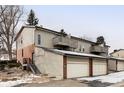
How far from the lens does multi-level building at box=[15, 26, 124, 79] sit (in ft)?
84.9

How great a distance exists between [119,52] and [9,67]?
125 ft

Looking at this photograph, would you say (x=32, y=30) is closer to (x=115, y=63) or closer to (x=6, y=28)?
(x=6, y=28)

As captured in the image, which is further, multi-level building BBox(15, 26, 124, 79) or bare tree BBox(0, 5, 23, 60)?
bare tree BBox(0, 5, 23, 60)

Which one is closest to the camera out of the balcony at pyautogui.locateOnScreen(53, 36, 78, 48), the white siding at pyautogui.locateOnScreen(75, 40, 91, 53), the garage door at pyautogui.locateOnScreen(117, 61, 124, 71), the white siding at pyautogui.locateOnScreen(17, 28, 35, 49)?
the white siding at pyautogui.locateOnScreen(17, 28, 35, 49)

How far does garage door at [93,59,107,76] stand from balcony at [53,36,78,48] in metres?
6.04

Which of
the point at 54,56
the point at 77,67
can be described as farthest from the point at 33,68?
the point at 77,67

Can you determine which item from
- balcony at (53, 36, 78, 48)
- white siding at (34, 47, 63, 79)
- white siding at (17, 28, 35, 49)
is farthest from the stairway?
balcony at (53, 36, 78, 48)

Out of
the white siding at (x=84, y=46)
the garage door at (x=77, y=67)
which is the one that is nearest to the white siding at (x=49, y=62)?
the garage door at (x=77, y=67)

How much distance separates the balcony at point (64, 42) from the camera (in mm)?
34219

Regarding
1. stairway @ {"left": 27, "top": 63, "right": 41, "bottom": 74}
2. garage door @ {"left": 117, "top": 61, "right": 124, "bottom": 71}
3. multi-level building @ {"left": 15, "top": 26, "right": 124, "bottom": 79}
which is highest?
multi-level building @ {"left": 15, "top": 26, "right": 124, "bottom": 79}

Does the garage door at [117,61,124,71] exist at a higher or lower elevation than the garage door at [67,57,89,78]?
lower

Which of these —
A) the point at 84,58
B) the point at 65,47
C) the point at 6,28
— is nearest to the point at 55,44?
the point at 65,47

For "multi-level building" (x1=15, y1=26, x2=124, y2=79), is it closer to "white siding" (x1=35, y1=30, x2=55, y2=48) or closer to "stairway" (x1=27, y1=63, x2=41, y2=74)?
"white siding" (x1=35, y1=30, x2=55, y2=48)

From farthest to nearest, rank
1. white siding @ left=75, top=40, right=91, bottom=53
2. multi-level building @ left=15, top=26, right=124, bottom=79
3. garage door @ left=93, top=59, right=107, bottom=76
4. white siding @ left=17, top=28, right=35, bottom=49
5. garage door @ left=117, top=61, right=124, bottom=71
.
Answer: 1. garage door @ left=117, top=61, right=124, bottom=71
2. white siding @ left=75, top=40, right=91, bottom=53
3. garage door @ left=93, top=59, right=107, bottom=76
4. white siding @ left=17, top=28, right=35, bottom=49
5. multi-level building @ left=15, top=26, right=124, bottom=79
